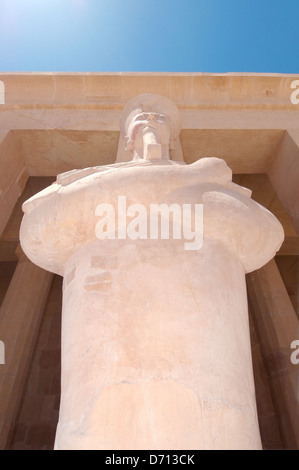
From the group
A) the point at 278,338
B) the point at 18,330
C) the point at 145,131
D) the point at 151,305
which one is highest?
the point at 145,131

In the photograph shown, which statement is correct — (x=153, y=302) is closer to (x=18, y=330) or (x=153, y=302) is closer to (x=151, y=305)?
(x=151, y=305)

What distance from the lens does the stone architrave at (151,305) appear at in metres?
1.33

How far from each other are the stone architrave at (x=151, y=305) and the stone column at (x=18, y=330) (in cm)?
253

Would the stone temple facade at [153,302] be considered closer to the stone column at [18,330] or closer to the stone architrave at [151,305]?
the stone architrave at [151,305]

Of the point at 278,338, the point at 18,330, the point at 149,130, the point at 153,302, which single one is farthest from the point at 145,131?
the point at 278,338

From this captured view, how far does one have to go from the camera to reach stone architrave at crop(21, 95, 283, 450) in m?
1.33

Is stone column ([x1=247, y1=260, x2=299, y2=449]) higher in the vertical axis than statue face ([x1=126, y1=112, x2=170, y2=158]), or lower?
lower

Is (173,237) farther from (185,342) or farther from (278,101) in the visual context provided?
(278,101)

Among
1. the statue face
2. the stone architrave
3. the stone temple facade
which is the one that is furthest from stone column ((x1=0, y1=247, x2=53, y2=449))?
the statue face

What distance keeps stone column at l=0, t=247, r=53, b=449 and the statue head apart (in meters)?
2.58

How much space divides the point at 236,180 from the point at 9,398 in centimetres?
449

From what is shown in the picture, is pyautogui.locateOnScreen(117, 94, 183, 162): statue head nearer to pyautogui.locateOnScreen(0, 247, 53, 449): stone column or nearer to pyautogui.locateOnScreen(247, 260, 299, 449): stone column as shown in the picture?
pyautogui.locateOnScreen(0, 247, 53, 449): stone column

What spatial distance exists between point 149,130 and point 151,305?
1.41 m

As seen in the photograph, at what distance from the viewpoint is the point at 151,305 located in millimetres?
1521
